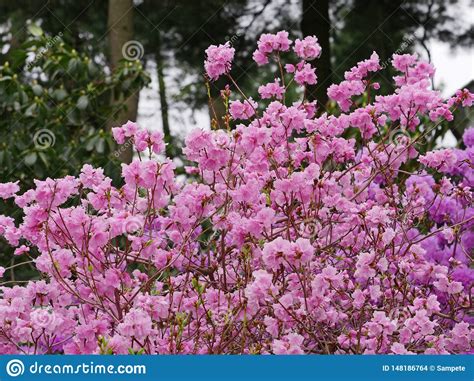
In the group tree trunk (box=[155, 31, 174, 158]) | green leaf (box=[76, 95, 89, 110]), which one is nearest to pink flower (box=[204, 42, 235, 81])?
green leaf (box=[76, 95, 89, 110])

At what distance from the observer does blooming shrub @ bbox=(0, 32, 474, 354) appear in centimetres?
228

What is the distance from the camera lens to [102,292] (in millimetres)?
2350

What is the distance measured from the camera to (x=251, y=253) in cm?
239

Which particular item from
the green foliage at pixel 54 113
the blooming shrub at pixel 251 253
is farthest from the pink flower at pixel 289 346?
the green foliage at pixel 54 113

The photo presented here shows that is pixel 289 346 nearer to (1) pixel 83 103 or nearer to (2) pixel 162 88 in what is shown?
(1) pixel 83 103

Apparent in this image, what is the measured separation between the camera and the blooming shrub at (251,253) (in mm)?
2275

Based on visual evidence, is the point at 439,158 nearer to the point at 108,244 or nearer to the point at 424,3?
the point at 108,244

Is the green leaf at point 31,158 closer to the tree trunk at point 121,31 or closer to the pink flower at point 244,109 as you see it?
the tree trunk at point 121,31

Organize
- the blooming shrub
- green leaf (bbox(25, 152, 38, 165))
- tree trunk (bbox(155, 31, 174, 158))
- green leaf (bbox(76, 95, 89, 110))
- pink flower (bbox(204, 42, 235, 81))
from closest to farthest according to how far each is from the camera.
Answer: the blooming shrub
pink flower (bbox(204, 42, 235, 81))
green leaf (bbox(25, 152, 38, 165))
green leaf (bbox(76, 95, 89, 110))
tree trunk (bbox(155, 31, 174, 158))

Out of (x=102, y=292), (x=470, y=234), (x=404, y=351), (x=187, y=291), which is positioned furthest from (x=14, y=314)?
(x=470, y=234)

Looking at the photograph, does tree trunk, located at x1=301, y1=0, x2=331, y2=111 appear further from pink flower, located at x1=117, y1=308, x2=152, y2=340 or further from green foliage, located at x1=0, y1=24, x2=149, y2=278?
pink flower, located at x1=117, y1=308, x2=152, y2=340

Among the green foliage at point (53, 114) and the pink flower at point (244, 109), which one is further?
the green foliage at point (53, 114)

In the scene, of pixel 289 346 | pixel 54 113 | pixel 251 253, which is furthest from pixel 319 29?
pixel 289 346

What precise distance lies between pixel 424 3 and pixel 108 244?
21.7ft
